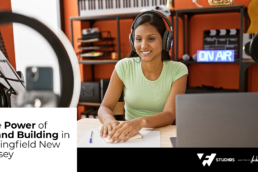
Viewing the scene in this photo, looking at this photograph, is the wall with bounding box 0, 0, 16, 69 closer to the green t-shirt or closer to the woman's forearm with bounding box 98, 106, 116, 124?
the woman's forearm with bounding box 98, 106, 116, 124

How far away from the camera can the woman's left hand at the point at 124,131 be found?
842mm

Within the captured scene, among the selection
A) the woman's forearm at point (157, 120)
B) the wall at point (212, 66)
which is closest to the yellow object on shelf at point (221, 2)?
the wall at point (212, 66)

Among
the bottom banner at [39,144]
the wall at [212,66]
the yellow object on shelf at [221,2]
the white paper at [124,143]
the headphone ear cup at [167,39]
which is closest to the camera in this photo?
the bottom banner at [39,144]

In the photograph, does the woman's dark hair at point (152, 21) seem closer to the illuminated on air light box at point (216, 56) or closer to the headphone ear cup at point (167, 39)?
the headphone ear cup at point (167, 39)

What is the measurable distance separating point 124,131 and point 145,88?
57 cm

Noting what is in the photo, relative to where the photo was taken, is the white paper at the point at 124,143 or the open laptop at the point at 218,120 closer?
the open laptop at the point at 218,120

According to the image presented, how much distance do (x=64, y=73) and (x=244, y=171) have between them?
50 centimetres

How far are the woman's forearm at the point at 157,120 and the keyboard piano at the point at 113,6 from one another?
1.54 meters

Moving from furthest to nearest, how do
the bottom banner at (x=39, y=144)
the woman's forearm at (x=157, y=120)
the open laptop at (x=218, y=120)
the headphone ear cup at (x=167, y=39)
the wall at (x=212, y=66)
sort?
the wall at (x=212, y=66), the headphone ear cup at (x=167, y=39), the woman's forearm at (x=157, y=120), the open laptop at (x=218, y=120), the bottom banner at (x=39, y=144)

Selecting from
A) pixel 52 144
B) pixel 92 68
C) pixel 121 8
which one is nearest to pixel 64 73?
pixel 52 144

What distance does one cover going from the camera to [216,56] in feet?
7.25

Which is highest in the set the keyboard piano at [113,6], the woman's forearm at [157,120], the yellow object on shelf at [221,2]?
the keyboard piano at [113,6]

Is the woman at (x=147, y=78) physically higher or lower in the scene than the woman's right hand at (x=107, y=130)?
higher

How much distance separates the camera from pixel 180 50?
8.36 feet
